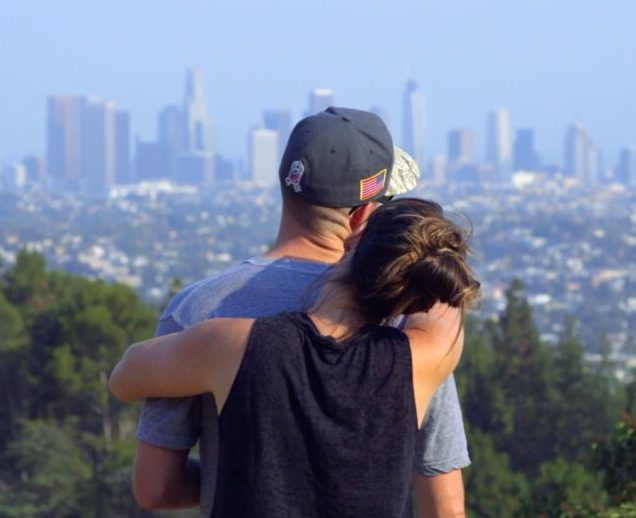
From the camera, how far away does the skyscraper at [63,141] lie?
9469 centimetres

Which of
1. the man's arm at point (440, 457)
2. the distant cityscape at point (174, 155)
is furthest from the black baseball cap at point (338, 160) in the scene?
the distant cityscape at point (174, 155)

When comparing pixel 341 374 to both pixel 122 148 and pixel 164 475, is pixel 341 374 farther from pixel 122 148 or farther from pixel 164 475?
pixel 122 148

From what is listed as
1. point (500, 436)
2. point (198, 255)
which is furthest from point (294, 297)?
point (198, 255)

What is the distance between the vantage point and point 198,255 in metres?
68.1

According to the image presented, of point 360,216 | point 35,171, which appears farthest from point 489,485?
point 35,171

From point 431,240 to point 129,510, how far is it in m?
17.2

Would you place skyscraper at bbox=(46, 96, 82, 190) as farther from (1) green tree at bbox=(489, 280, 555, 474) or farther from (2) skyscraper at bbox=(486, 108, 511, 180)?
(1) green tree at bbox=(489, 280, 555, 474)

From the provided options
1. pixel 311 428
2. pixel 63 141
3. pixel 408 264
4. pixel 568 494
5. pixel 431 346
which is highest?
pixel 63 141

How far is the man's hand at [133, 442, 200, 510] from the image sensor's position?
6.92 feet

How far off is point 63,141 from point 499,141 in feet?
101

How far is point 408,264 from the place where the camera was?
77.0 inches

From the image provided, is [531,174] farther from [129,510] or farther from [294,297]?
[294,297]

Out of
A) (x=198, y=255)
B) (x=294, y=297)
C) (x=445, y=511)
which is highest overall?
(x=294, y=297)

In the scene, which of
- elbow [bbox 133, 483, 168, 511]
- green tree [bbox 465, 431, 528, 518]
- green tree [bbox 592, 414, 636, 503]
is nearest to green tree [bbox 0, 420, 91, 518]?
green tree [bbox 465, 431, 528, 518]
